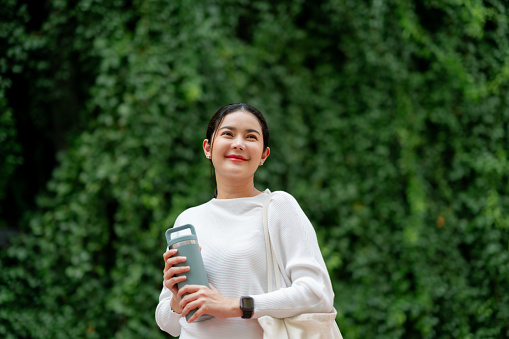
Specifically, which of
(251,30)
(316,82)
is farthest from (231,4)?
(316,82)

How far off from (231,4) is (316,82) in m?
1.00

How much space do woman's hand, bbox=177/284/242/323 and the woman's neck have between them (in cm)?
30

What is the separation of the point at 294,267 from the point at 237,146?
367mm

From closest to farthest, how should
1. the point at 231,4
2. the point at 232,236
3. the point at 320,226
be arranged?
the point at 232,236 < the point at 231,4 < the point at 320,226

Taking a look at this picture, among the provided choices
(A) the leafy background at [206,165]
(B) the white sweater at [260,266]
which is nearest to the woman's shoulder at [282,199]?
(B) the white sweater at [260,266]

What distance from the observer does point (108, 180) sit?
117 inches

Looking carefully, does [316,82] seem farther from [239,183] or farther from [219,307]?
[219,307]

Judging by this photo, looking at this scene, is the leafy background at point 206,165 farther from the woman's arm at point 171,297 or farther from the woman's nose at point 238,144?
the woman's nose at point 238,144

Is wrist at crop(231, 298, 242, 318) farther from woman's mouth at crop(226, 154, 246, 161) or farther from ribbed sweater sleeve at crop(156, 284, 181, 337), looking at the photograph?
woman's mouth at crop(226, 154, 246, 161)

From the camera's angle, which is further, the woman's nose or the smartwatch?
the woman's nose

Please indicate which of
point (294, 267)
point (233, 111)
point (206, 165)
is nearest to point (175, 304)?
point (294, 267)

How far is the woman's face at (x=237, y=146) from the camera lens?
1385mm

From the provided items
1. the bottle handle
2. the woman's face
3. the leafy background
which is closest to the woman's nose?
the woman's face

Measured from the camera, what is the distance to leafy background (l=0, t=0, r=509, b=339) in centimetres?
283
